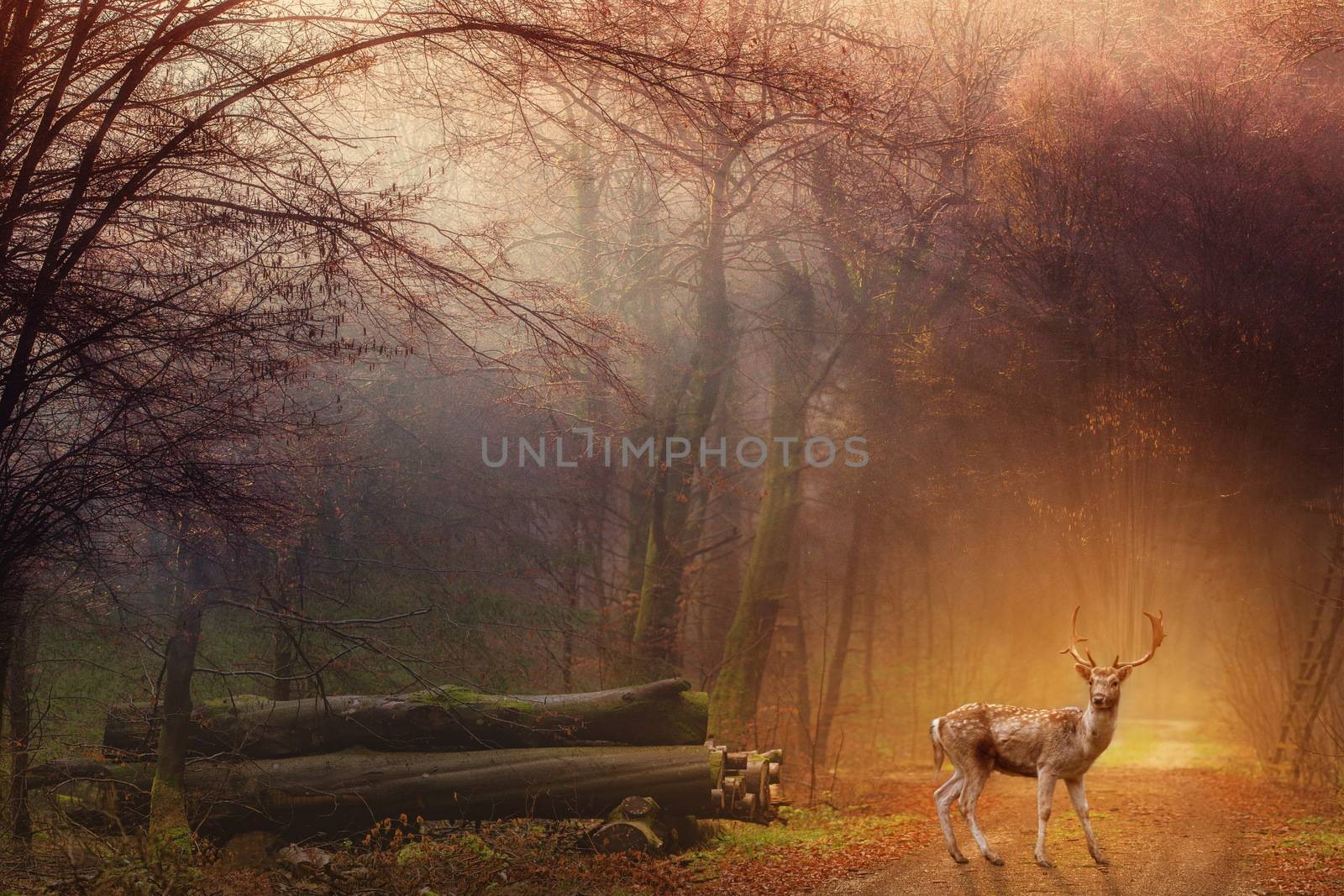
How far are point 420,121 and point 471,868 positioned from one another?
10.2 meters

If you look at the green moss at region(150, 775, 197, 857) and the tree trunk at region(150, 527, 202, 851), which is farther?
the tree trunk at region(150, 527, 202, 851)

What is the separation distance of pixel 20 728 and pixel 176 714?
1106 millimetres

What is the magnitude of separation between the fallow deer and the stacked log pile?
242 centimetres

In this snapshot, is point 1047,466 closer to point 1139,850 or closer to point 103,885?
point 1139,850

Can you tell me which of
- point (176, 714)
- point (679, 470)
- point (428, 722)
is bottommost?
point (428, 722)

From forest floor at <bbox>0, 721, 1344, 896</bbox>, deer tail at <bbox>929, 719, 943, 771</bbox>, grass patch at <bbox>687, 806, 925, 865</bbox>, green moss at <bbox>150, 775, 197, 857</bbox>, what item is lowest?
grass patch at <bbox>687, 806, 925, 865</bbox>

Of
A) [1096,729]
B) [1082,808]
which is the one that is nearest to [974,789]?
[1082,808]

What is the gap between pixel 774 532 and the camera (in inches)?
563

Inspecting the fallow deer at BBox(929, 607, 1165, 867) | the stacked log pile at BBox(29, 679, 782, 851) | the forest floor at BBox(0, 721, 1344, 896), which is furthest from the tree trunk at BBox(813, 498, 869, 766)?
the fallow deer at BBox(929, 607, 1165, 867)

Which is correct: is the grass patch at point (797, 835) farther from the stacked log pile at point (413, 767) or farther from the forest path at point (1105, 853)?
the forest path at point (1105, 853)

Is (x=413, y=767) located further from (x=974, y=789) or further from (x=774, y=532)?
(x=774, y=532)

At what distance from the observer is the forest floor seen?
6797mm

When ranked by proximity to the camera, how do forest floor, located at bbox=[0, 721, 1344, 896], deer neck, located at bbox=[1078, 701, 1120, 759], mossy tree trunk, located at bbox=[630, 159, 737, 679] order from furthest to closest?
mossy tree trunk, located at bbox=[630, 159, 737, 679] → deer neck, located at bbox=[1078, 701, 1120, 759] → forest floor, located at bbox=[0, 721, 1344, 896]

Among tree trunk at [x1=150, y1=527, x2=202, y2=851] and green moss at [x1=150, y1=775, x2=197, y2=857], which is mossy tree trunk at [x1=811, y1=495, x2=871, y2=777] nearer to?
tree trunk at [x1=150, y1=527, x2=202, y2=851]
